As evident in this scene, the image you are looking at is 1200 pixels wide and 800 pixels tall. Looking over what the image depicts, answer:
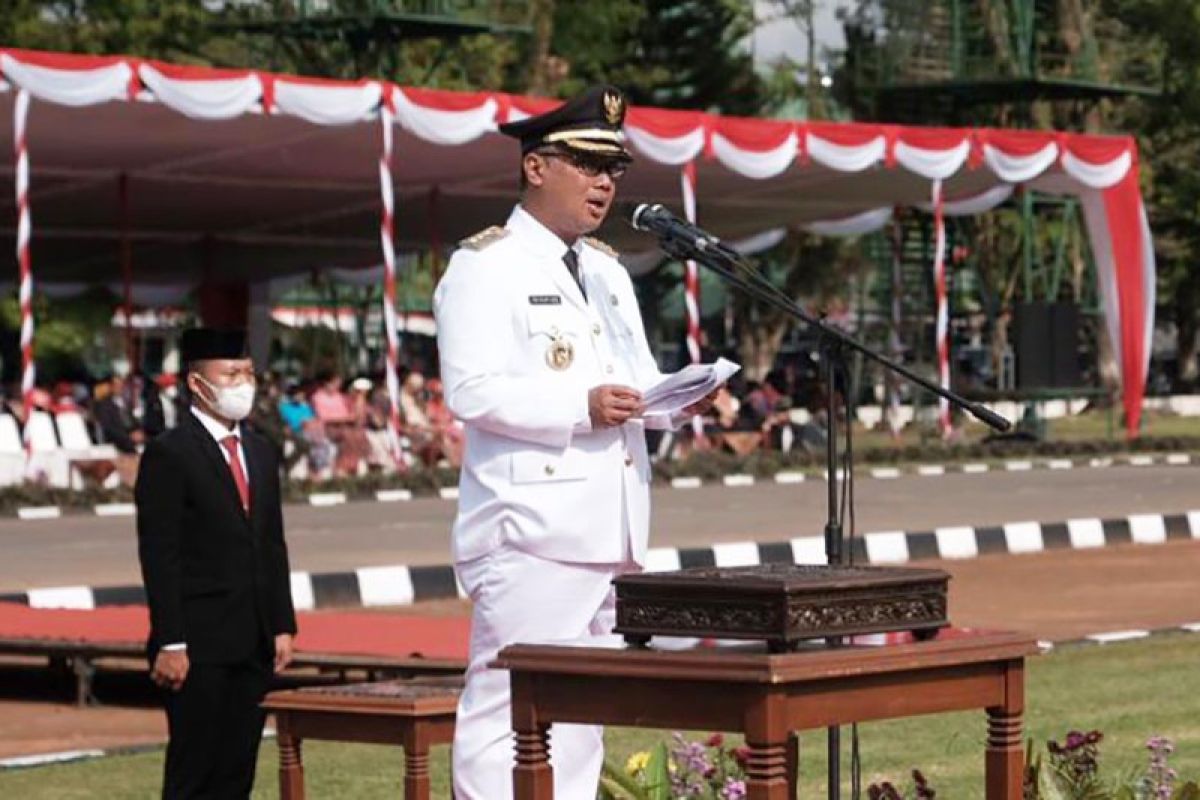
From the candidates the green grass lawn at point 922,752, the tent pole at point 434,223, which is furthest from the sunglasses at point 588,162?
the tent pole at point 434,223

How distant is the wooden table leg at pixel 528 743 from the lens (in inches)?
210

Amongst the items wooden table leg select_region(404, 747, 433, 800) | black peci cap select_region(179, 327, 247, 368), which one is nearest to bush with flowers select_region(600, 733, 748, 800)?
wooden table leg select_region(404, 747, 433, 800)

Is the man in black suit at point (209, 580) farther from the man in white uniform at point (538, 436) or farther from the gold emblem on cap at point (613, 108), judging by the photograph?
the gold emblem on cap at point (613, 108)

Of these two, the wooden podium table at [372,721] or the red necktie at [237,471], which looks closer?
the wooden podium table at [372,721]

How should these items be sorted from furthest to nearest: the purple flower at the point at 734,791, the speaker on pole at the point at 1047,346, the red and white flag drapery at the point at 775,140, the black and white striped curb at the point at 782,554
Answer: the speaker on pole at the point at 1047,346, the red and white flag drapery at the point at 775,140, the black and white striped curb at the point at 782,554, the purple flower at the point at 734,791

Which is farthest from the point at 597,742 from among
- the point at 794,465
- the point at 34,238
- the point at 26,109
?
the point at 34,238

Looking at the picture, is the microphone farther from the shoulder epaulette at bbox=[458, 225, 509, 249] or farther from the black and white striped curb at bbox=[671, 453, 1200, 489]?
the black and white striped curb at bbox=[671, 453, 1200, 489]

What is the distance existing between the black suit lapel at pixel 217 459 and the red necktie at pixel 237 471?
0.02m

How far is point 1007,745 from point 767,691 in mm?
673

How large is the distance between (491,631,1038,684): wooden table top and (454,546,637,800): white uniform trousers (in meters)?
0.84

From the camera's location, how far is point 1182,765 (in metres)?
9.62

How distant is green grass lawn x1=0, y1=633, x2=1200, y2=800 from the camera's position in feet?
32.0

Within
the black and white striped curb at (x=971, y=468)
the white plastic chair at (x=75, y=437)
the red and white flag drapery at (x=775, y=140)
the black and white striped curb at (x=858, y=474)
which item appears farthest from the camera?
the black and white striped curb at (x=971, y=468)

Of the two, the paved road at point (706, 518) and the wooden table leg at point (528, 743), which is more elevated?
the wooden table leg at point (528, 743)
